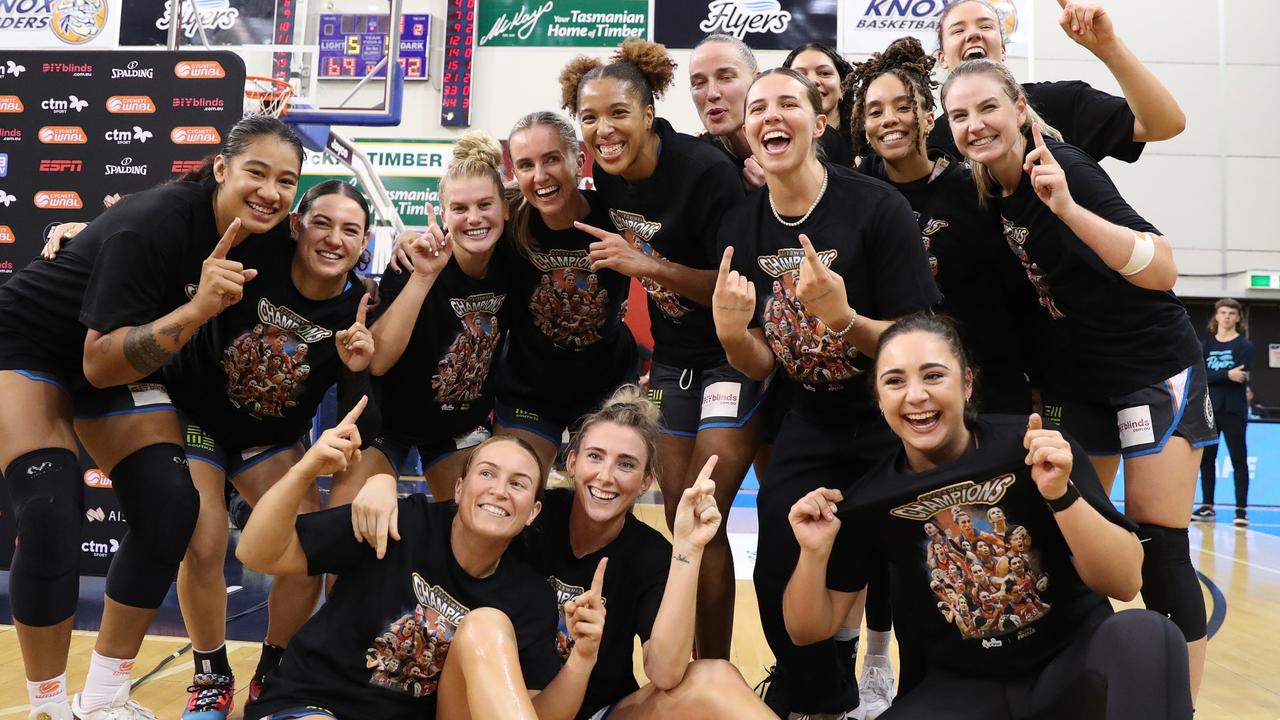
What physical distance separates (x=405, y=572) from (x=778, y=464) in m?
1.08

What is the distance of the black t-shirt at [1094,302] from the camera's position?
2.63 m

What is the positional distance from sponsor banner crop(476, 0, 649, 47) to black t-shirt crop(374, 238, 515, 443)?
381 inches

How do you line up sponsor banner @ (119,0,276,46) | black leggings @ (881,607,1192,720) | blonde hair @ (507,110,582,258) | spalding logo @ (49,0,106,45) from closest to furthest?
black leggings @ (881,607,1192,720) < blonde hair @ (507,110,582,258) < spalding logo @ (49,0,106,45) < sponsor banner @ (119,0,276,46)

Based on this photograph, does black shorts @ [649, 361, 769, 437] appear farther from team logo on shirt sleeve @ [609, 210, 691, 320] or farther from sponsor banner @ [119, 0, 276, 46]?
sponsor banner @ [119, 0, 276, 46]

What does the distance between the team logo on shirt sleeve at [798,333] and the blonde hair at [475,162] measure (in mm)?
1014

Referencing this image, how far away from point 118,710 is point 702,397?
1.95 m

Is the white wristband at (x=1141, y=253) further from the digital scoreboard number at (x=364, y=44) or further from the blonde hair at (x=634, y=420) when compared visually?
the digital scoreboard number at (x=364, y=44)

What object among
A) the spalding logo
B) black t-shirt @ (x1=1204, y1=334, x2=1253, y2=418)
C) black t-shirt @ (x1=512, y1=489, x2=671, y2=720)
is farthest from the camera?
the spalding logo

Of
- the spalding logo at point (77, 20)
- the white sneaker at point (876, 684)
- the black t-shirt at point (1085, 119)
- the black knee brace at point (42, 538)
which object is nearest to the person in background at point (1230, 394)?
the black t-shirt at point (1085, 119)

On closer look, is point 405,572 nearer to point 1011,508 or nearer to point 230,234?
point 230,234

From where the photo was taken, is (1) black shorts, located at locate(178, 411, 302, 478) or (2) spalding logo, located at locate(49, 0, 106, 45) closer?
(1) black shorts, located at locate(178, 411, 302, 478)

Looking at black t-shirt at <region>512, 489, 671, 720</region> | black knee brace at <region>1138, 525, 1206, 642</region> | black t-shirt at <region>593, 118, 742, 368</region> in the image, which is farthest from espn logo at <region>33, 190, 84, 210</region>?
black knee brace at <region>1138, 525, 1206, 642</region>

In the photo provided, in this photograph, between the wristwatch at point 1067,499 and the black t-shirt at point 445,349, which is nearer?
the wristwatch at point 1067,499

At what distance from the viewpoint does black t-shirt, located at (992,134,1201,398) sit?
263cm
